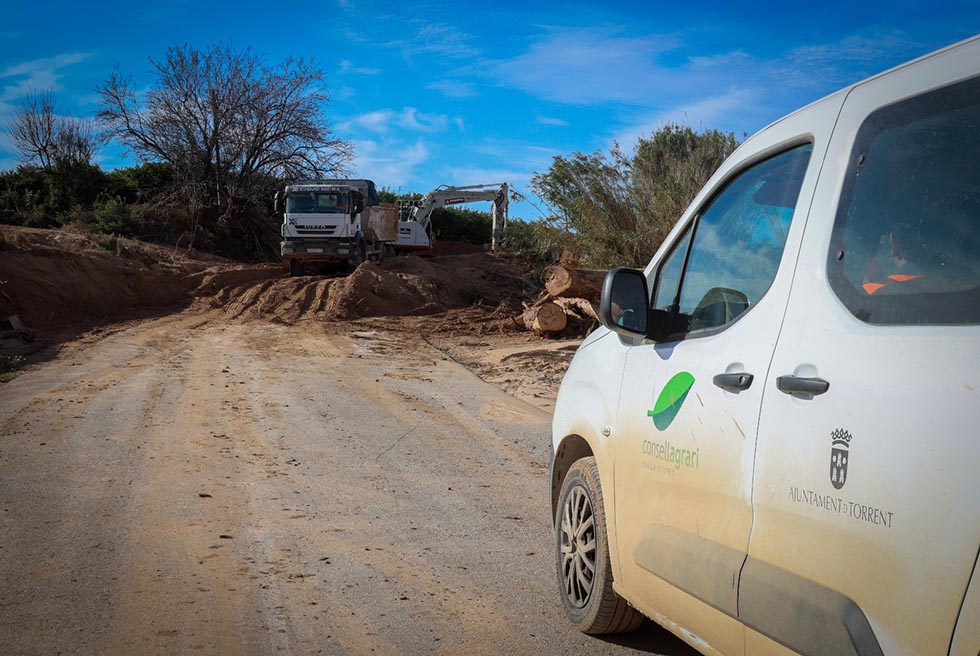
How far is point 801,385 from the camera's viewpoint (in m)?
2.20

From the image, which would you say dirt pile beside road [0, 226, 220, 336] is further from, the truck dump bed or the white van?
the white van

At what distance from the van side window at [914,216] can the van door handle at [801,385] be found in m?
0.20

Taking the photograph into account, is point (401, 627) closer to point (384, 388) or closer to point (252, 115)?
point (384, 388)

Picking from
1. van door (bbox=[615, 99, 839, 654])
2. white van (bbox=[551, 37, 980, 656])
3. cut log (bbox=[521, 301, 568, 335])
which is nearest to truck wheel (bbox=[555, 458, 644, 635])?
white van (bbox=[551, 37, 980, 656])

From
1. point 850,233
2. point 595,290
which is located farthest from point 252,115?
point 850,233

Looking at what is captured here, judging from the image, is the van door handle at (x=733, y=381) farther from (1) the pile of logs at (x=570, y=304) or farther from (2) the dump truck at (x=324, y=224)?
(2) the dump truck at (x=324, y=224)

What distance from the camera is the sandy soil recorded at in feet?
12.3

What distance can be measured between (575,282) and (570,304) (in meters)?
0.63

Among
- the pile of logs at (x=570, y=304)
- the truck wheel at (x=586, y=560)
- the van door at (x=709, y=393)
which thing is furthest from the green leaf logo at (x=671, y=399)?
the pile of logs at (x=570, y=304)

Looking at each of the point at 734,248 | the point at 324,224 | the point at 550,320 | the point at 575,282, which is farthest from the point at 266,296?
the point at 734,248

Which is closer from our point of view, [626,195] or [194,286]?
[626,195]

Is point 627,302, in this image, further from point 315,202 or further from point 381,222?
point 381,222

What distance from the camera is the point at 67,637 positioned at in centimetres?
359

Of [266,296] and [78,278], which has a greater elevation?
[78,278]
